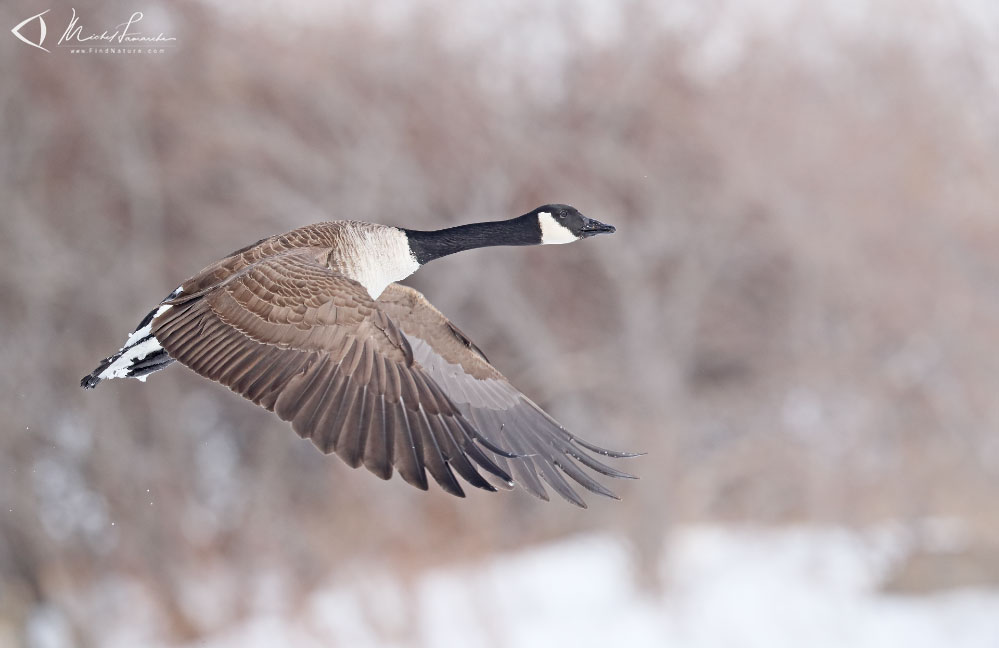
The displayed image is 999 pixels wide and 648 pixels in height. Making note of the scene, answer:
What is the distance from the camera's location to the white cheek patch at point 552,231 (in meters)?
2.05

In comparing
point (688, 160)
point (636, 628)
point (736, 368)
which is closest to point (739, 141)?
point (688, 160)

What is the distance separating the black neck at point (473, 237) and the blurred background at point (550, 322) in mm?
4215

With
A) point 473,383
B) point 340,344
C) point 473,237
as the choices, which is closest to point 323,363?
point 340,344

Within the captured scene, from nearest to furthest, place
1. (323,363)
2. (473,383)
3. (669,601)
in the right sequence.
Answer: (323,363) < (473,383) < (669,601)

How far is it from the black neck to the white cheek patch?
0.4 inches

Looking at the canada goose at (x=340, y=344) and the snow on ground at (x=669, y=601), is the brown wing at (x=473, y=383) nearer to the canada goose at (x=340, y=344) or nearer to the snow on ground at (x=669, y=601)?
the canada goose at (x=340, y=344)

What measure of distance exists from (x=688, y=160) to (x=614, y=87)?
92 centimetres

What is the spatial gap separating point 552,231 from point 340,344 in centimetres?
45

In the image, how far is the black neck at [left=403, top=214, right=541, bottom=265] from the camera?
2080 millimetres

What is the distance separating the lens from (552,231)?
2078 mm

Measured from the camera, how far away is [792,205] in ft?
26.0

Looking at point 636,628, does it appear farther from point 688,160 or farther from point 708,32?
point 708,32

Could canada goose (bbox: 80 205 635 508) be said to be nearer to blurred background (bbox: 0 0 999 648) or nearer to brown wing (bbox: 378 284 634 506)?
brown wing (bbox: 378 284 634 506)

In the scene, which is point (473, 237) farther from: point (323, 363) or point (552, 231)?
point (323, 363)
